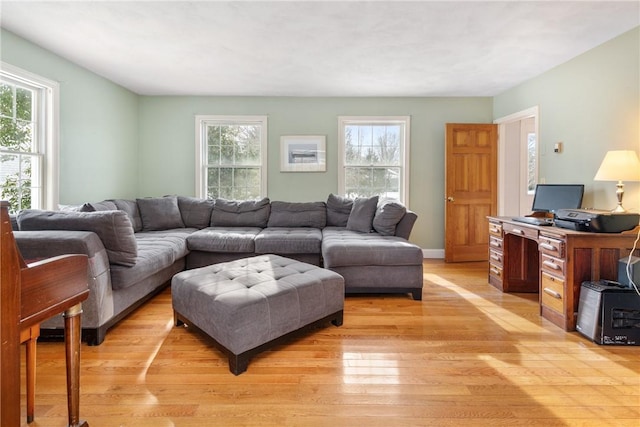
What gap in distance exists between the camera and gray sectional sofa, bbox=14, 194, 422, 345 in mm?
2094

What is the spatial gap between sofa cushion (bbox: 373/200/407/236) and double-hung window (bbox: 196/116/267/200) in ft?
6.50

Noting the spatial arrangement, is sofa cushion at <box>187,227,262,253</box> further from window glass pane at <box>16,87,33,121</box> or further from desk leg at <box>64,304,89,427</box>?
desk leg at <box>64,304,89,427</box>

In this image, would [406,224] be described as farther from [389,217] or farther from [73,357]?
[73,357]

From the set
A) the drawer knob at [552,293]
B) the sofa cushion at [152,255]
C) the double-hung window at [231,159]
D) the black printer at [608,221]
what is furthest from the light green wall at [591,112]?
the sofa cushion at [152,255]

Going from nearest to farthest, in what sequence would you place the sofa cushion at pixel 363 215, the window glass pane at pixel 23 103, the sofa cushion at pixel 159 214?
the window glass pane at pixel 23 103 < the sofa cushion at pixel 363 215 < the sofa cushion at pixel 159 214

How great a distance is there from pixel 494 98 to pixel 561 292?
10.9 feet

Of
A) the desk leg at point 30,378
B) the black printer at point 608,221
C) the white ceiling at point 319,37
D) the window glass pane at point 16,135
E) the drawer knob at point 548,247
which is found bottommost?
the desk leg at point 30,378

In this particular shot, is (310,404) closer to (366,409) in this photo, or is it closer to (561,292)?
(366,409)

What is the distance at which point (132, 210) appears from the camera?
372 cm

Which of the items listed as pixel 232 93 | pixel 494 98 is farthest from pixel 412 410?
pixel 494 98

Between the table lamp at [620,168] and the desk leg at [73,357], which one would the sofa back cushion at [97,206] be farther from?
the table lamp at [620,168]

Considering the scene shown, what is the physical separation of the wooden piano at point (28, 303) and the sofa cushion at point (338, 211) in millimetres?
3117

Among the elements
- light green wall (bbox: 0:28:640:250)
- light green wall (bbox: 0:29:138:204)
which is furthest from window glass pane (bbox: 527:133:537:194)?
light green wall (bbox: 0:29:138:204)

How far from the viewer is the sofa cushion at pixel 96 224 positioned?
2121mm
